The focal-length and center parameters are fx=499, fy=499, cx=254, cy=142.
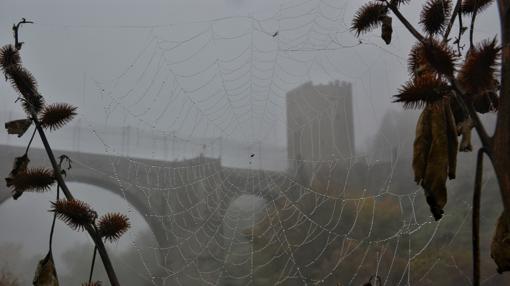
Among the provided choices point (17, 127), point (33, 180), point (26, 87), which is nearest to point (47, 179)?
point (33, 180)

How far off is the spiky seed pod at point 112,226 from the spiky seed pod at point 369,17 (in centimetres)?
82

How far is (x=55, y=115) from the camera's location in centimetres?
128

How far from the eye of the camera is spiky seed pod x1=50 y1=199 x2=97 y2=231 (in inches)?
44.1

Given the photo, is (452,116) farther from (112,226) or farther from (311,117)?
(311,117)

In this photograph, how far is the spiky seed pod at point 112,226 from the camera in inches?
47.8

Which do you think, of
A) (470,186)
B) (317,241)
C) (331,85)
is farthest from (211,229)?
(470,186)

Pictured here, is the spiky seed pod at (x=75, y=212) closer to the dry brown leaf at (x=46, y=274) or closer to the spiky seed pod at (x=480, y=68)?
the dry brown leaf at (x=46, y=274)

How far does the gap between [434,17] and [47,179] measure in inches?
42.6

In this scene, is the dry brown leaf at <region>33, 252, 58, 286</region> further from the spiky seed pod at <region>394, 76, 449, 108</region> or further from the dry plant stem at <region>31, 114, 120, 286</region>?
the spiky seed pod at <region>394, 76, 449, 108</region>

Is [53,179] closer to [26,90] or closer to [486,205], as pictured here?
[26,90]

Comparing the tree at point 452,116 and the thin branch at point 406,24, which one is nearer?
the tree at point 452,116

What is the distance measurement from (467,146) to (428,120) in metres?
0.16

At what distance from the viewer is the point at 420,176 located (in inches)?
42.8

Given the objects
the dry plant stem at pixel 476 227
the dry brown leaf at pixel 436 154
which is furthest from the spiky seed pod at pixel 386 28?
the dry plant stem at pixel 476 227
